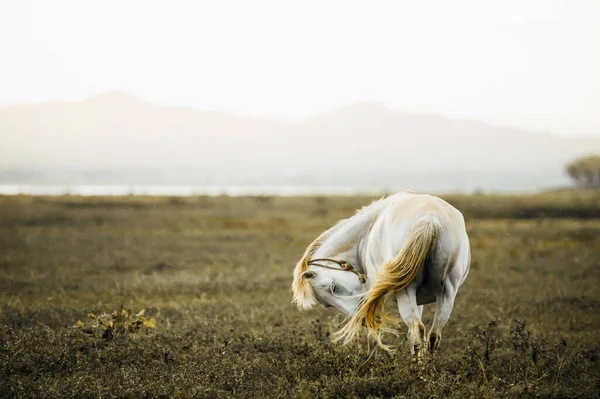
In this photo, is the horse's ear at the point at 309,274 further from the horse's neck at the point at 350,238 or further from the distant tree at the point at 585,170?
the distant tree at the point at 585,170

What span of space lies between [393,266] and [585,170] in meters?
104

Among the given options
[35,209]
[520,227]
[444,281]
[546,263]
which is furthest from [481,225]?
[444,281]

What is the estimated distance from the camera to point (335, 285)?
703cm

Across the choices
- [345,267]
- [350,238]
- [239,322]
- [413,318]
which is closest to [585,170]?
[239,322]

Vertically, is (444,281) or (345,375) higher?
(444,281)

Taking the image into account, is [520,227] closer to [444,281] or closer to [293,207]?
[293,207]

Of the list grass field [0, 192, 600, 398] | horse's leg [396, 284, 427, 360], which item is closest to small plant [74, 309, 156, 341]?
grass field [0, 192, 600, 398]

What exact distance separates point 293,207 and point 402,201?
106 ft

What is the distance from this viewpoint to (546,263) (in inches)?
682

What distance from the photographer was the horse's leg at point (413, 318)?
20.5 feet

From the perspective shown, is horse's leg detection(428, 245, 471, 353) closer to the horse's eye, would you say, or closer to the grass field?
the grass field

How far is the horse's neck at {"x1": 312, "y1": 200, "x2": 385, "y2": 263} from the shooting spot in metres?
7.32

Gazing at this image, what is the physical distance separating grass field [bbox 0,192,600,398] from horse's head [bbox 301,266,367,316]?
2.06ft

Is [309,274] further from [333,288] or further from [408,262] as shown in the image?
[408,262]
